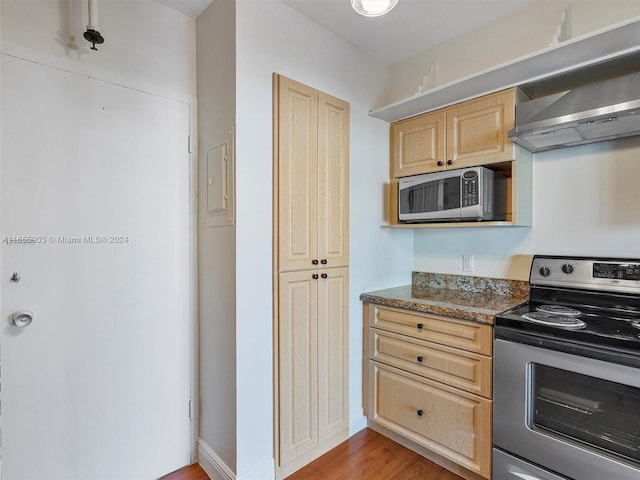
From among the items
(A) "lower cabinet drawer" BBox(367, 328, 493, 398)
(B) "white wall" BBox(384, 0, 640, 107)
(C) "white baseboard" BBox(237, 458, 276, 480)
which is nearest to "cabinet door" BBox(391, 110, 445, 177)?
(B) "white wall" BBox(384, 0, 640, 107)

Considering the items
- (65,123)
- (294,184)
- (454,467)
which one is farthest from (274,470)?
(65,123)

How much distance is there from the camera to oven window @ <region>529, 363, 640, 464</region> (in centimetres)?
130

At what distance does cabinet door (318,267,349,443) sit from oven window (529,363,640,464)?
3.24ft

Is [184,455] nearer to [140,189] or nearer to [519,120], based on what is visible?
[140,189]

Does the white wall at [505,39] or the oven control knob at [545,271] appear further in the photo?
the oven control knob at [545,271]

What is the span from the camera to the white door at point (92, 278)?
1419mm

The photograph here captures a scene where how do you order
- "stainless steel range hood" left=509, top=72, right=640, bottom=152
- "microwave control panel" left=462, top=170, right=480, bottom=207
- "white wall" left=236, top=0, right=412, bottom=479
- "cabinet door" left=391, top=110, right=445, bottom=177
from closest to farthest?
"stainless steel range hood" left=509, top=72, right=640, bottom=152 → "white wall" left=236, top=0, right=412, bottom=479 → "microwave control panel" left=462, top=170, right=480, bottom=207 → "cabinet door" left=391, top=110, right=445, bottom=177

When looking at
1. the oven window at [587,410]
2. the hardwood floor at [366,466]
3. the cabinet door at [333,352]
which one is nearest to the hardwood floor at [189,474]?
the hardwood floor at [366,466]

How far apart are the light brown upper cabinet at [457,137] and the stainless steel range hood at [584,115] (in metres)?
0.09

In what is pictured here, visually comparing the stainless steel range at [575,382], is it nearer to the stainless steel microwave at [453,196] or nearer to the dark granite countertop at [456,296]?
the dark granite countertop at [456,296]

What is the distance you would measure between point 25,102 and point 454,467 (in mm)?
2695

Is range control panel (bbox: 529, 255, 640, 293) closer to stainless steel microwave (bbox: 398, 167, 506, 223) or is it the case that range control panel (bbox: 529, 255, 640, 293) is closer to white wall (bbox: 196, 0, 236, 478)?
stainless steel microwave (bbox: 398, 167, 506, 223)

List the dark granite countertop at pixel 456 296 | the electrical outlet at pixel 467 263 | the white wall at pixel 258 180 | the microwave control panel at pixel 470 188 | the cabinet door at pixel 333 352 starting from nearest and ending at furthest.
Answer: the white wall at pixel 258 180 < the dark granite countertop at pixel 456 296 < the microwave control panel at pixel 470 188 < the cabinet door at pixel 333 352 < the electrical outlet at pixel 467 263

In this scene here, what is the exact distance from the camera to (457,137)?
1980 millimetres
